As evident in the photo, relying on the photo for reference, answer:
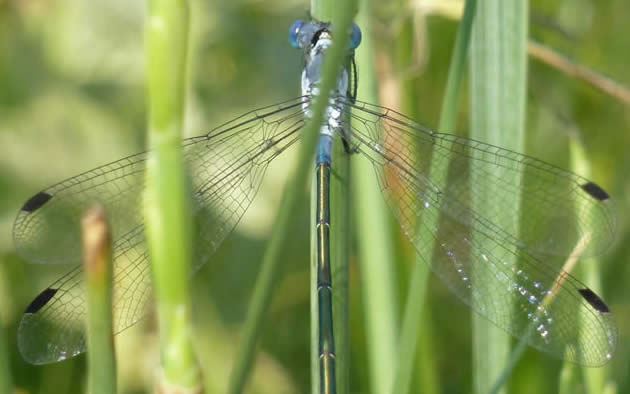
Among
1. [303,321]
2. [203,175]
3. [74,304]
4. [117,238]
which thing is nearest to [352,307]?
[303,321]

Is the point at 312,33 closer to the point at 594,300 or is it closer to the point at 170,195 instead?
the point at 594,300

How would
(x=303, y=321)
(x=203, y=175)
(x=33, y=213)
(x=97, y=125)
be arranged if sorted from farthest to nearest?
(x=303, y=321) → (x=97, y=125) → (x=203, y=175) → (x=33, y=213)

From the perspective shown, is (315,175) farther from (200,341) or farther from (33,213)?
(200,341)

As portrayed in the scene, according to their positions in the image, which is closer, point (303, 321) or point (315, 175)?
point (315, 175)

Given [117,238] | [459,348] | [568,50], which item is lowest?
[459,348]

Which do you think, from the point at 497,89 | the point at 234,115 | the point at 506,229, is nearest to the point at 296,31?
the point at 497,89

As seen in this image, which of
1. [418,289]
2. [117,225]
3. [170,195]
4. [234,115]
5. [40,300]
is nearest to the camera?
[170,195]

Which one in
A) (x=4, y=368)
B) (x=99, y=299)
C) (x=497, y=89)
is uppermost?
(x=497, y=89)
